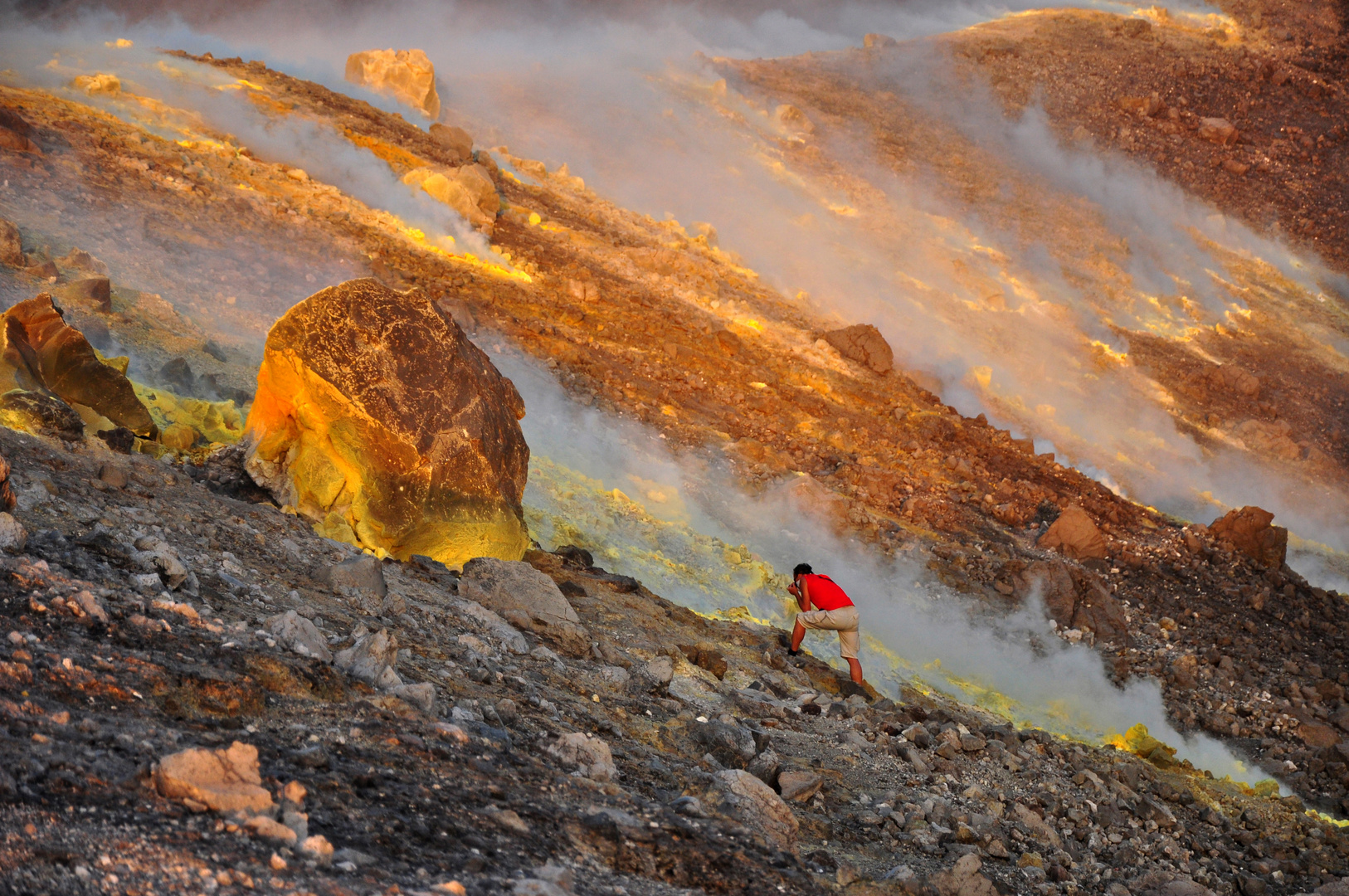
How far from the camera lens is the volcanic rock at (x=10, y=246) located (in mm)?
6910

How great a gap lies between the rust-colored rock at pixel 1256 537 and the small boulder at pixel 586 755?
1083 cm

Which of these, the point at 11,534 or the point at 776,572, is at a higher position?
the point at 11,534

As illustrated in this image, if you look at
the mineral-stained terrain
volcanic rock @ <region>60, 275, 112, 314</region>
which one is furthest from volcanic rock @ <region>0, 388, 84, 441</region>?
volcanic rock @ <region>60, 275, 112, 314</region>

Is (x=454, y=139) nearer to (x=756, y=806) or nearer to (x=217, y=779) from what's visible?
(x=756, y=806)

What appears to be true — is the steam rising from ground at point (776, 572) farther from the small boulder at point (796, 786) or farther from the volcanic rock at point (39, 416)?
the small boulder at point (796, 786)

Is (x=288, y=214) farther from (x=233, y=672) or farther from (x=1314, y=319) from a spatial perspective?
(x=1314, y=319)

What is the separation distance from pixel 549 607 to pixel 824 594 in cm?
240

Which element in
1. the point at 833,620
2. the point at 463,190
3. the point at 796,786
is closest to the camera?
the point at 796,786

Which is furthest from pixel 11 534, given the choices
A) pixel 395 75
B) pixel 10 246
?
pixel 395 75

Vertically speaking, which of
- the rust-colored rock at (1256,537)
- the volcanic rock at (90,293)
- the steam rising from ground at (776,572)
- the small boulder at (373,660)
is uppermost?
the small boulder at (373,660)

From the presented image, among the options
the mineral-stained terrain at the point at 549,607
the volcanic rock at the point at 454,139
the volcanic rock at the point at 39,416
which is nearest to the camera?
the mineral-stained terrain at the point at 549,607

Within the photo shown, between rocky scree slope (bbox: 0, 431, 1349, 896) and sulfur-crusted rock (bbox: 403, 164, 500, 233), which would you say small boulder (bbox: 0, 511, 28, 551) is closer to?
rocky scree slope (bbox: 0, 431, 1349, 896)

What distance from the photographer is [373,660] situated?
2.95 metres

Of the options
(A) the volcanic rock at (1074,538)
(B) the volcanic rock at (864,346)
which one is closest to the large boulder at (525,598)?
(A) the volcanic rock at (1074,538)
